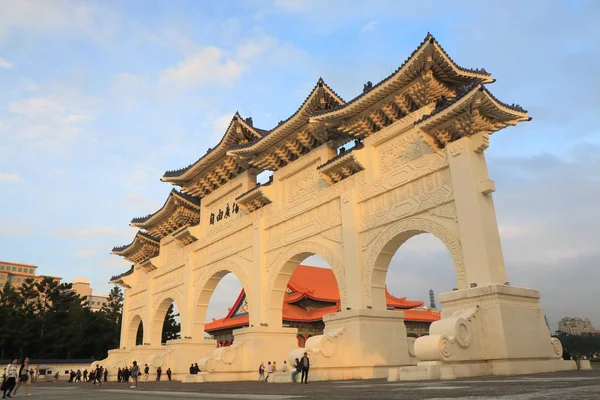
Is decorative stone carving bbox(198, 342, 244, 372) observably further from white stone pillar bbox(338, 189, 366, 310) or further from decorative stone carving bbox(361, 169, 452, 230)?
decorative stone carving bbox(361, 169, 452, 230)

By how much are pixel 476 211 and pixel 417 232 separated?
189 cm

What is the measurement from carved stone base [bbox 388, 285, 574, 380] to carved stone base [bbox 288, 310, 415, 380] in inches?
98.0

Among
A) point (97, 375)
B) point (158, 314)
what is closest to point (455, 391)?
point (97, 375)

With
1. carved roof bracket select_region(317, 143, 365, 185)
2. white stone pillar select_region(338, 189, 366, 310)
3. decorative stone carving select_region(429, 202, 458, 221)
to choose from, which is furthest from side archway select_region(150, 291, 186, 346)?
decorative stone carving select_region(429, 202, 458, 221)

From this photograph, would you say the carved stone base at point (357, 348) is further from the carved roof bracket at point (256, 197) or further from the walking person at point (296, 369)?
the carved roof bracket at point (256, 197)

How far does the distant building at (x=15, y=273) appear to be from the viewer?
8221cm

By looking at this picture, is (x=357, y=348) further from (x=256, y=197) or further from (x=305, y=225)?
(x=256, y=197)

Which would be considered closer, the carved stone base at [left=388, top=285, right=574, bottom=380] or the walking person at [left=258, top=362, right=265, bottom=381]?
the carved stone base at [left=388, top=285, right=574, bottom=380]

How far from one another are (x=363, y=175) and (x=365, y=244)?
206 centimetres

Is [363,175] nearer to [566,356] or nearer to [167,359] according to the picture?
[566,356]

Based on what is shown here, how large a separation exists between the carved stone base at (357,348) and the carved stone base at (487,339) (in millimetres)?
2489

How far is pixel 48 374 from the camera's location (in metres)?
33.6

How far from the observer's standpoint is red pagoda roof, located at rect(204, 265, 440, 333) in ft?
81.5

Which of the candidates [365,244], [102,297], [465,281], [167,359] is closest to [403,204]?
[365,244]
